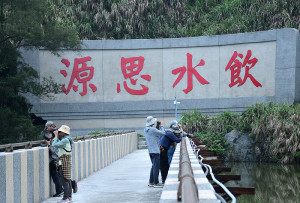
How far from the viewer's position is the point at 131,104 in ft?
93.5

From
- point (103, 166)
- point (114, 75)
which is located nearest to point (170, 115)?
point (114, 75)

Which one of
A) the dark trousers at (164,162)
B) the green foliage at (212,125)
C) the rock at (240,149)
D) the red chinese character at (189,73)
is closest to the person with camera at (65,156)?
the dark trousers at (164,162)

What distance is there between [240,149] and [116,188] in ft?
44.0

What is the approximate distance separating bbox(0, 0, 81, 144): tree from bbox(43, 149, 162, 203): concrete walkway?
8356 millimetres

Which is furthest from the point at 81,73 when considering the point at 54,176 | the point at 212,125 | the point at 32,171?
the point at 32,171

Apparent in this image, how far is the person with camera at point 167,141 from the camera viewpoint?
10.1 metres

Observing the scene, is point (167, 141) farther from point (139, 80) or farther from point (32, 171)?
point (139, 80)

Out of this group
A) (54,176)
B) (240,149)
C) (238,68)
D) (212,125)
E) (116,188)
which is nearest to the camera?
(54,176)

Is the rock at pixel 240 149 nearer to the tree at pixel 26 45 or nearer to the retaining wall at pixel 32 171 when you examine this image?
the tree at pixel 26 45

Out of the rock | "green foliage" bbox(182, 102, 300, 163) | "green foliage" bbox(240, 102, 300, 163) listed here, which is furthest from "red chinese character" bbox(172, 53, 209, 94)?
the rock

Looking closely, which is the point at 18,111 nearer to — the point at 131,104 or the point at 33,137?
the point at 33,137

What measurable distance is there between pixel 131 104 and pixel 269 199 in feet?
49.8

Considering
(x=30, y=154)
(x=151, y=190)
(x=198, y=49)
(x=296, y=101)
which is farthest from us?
(x=198, y=49)

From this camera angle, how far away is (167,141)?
1038 centimetres
